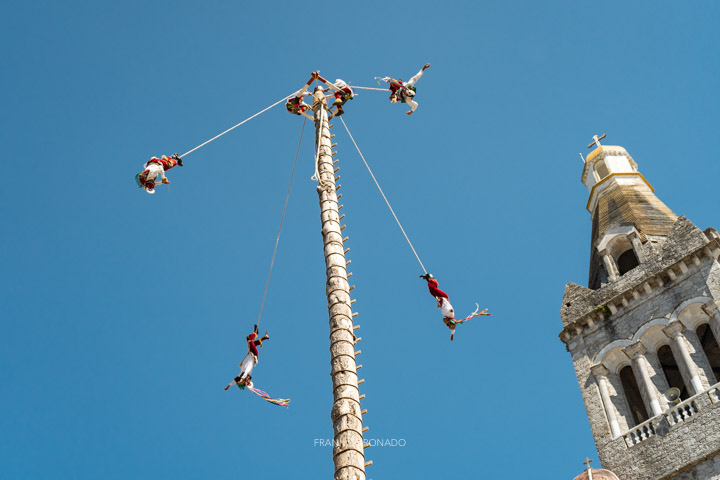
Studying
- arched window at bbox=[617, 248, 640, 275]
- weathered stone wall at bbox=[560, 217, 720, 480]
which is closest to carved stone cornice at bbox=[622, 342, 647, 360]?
weathered stone wall at bbox=[560, 217, 720, 480]

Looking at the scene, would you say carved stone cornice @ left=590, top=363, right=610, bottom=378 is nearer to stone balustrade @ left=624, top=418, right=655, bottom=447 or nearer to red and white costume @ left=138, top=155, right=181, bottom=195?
stone balustrade @ left=624, top=418, right=655, bottom=447

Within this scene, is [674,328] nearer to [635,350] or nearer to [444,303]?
[635,350]

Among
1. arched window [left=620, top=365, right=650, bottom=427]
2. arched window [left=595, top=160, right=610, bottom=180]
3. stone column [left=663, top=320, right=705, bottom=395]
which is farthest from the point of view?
arched window [left=595, top=160, right=610, bottom=180]

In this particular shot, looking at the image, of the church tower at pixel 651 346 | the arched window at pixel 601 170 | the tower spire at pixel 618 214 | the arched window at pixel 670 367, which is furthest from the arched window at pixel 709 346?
the arched window at pixel 601 170

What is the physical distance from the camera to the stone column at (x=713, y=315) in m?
28.5

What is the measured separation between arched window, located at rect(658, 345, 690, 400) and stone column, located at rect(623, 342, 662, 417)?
4.76 ft

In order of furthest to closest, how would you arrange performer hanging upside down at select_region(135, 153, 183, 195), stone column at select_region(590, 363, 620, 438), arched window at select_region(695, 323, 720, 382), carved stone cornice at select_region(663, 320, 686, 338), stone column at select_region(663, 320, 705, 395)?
arched window at select_region(695, 323, 720, 382)
carved stone cornice at select_region(663, 320, 686, 338)
stone column at select_region(590, 363, 620, 438)
stone column at select_region(663, 320, 705, 395)
performer hanging upside down at select_region(135, 153, 183, 195)

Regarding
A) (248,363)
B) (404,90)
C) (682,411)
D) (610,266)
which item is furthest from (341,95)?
(610,266)

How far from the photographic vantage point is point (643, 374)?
29.5 meters

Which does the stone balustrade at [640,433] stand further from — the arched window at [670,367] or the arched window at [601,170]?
the arched window at [601,170]

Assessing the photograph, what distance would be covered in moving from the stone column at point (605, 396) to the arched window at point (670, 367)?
7.51ft

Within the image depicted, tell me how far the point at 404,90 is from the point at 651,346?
15899 millimetres

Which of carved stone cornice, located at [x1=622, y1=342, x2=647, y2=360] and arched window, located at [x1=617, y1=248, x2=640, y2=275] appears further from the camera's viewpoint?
arched window, located at [x1=617, y1=248, x2=640, y2=275]

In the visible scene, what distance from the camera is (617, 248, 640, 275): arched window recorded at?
3534 centimetres
